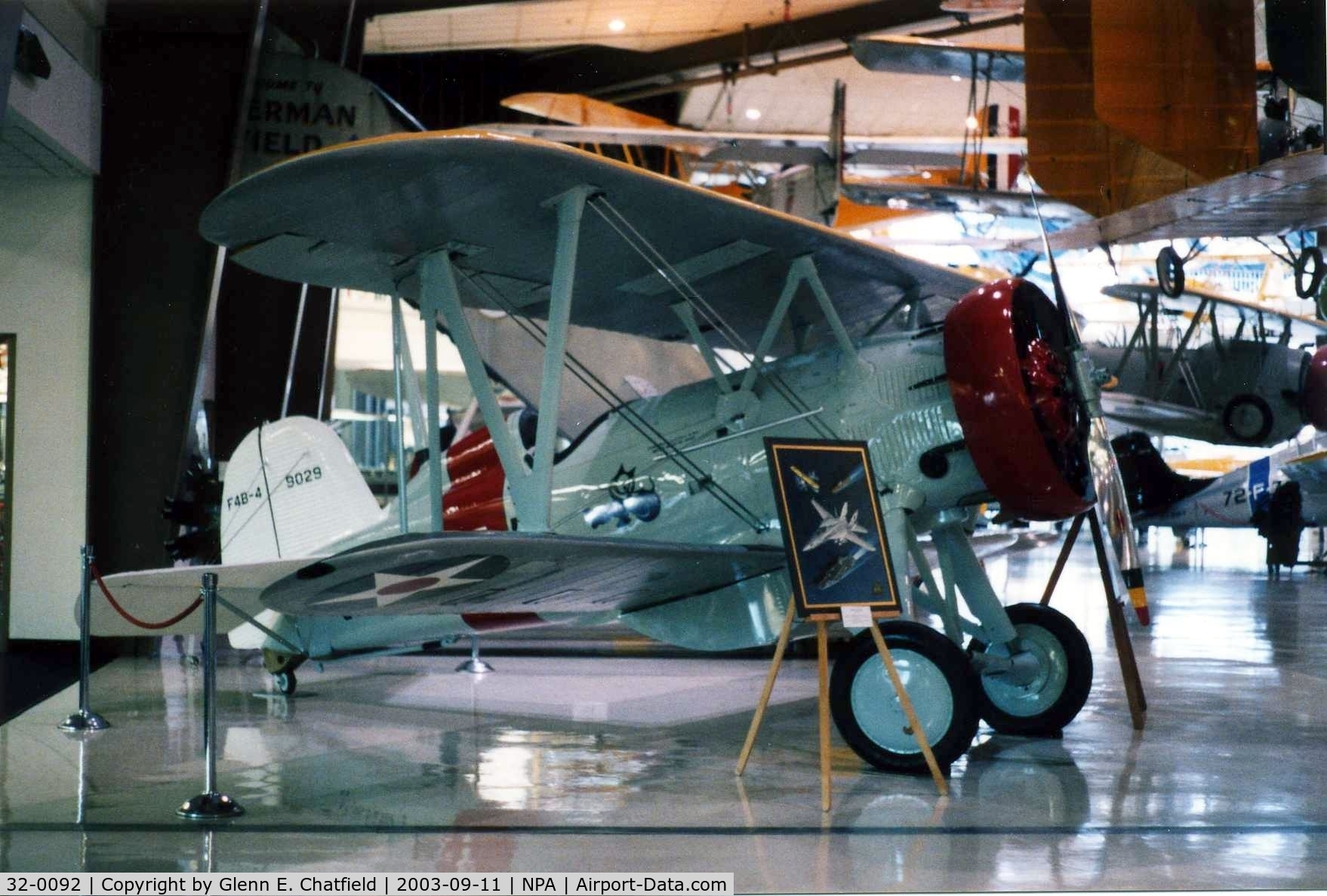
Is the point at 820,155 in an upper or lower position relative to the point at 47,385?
upper

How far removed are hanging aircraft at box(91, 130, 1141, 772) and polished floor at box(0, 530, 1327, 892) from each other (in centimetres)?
44

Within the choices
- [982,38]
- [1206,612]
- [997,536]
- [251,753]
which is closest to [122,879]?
[251,753]

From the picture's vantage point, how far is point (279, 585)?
167 inches

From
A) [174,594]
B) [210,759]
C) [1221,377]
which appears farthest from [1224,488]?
[210,759]

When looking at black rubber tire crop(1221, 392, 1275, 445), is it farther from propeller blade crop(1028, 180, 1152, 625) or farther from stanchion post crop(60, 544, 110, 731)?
stanchion post crop(60, 544, 110, 731)

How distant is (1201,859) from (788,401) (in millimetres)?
2486

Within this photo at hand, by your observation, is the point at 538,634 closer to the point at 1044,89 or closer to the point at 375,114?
the point at 375,114

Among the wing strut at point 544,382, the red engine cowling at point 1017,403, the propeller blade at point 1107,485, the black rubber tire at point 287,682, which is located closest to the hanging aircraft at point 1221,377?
the propeller blade at point 1107,485

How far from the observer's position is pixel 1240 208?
26.6ft

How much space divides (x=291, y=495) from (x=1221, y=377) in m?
13.5

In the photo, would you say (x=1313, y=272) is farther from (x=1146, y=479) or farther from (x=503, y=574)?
(x=503, y=574)

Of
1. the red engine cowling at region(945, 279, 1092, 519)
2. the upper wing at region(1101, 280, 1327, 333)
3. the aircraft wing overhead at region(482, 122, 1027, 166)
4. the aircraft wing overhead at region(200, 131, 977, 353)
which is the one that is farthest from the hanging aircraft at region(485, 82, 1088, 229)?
the red engine cowling at region(945, 279, 1092, 519)

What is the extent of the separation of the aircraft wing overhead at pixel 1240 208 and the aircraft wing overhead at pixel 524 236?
2.67 metres

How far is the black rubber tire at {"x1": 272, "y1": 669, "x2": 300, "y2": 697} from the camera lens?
6.71m
